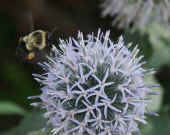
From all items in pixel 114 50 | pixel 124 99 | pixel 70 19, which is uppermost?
pixel 70 19

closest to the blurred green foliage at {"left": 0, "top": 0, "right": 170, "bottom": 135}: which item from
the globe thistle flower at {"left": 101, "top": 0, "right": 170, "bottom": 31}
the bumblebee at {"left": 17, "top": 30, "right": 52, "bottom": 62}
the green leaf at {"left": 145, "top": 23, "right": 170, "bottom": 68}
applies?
the green leaf at {"left": 145, "top": 23, "right": 170, "bottom": 68}

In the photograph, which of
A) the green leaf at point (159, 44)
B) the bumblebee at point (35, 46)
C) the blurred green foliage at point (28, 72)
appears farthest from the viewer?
the green leaf at point (159, 44)

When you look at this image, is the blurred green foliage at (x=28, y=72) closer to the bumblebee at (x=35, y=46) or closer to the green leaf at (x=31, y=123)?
the green leaf at (x=31, y=123)

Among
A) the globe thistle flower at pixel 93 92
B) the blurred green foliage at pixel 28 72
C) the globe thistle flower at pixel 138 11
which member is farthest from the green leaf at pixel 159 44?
the globe thistle flower at pixel 93 92

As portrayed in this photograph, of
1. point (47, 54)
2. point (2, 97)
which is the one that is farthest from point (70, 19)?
point (47, 54)

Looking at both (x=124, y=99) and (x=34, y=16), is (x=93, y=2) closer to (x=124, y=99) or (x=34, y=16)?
(x=34, y=16)

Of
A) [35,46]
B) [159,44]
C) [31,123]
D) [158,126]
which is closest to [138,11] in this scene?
[159,44]
